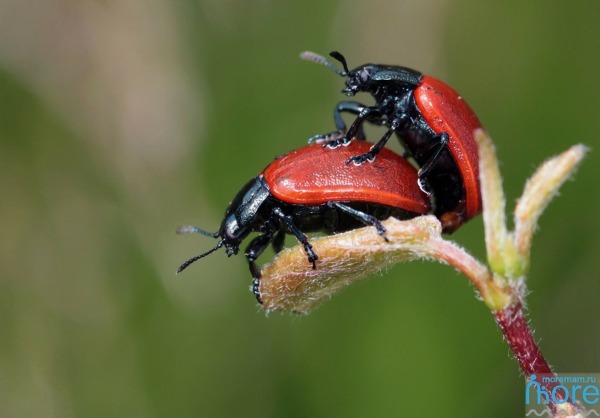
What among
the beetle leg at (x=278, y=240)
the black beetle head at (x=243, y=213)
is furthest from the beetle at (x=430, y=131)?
the beetle leg at (x=278, y=240)

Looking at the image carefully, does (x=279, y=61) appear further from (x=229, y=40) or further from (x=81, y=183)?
(x=81, y=183)

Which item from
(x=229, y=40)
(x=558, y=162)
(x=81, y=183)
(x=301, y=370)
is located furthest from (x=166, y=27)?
(x=558, y=162)

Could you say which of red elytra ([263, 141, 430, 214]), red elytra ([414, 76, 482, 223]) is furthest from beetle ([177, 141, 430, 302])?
red elytra ([414, 76, 482, 223])

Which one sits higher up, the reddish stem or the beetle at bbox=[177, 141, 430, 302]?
the reddish stem

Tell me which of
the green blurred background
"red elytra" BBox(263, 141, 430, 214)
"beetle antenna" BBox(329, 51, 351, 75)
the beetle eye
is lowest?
the green blurred background

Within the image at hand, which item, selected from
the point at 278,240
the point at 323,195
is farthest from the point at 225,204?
the point at 323,195

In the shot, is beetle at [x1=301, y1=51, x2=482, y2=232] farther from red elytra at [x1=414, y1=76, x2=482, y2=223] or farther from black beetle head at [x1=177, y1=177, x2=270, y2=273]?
black beetle head at [x1=177, y1=177, x2=270, y2=273]
